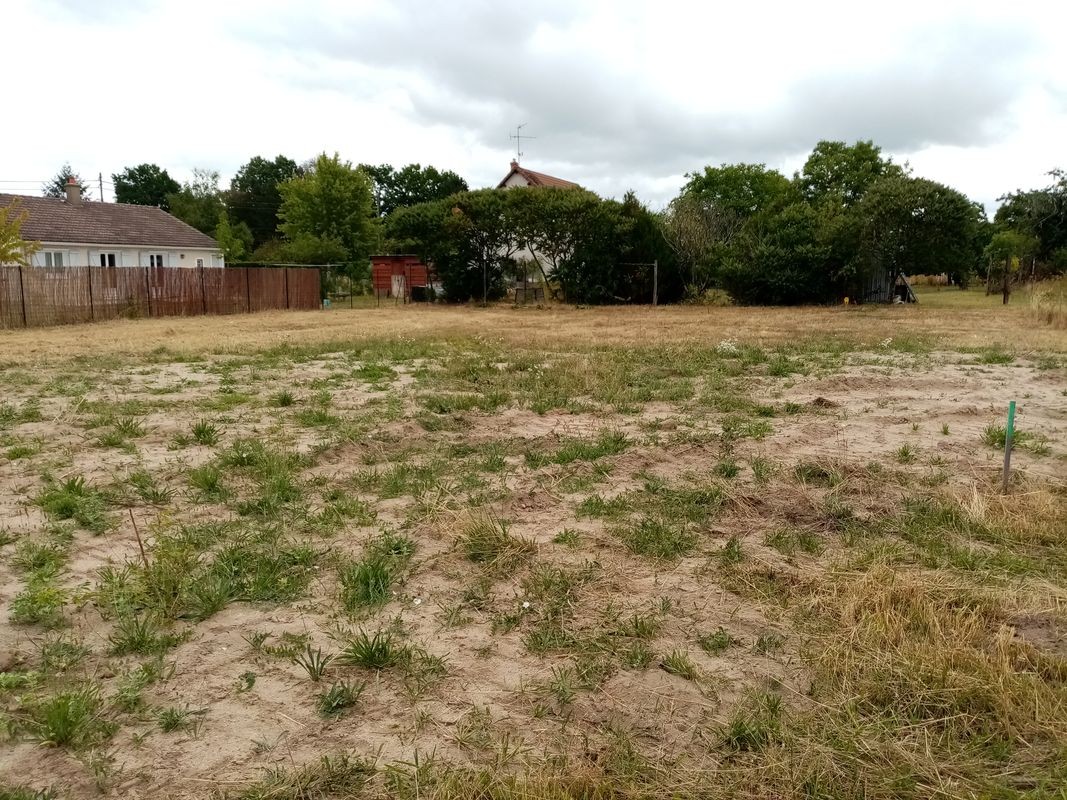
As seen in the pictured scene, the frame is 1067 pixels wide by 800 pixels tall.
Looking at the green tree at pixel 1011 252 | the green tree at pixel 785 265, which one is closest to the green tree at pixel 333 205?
the green tree at pixel 785 265

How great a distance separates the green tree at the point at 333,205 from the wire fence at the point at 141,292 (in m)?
17.2

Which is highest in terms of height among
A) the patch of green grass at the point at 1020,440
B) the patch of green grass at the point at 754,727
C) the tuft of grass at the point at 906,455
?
the patch of green grass at the point at 1020,440

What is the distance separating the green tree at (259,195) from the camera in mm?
66312

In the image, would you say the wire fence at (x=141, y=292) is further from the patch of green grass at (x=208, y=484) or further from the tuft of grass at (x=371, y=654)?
the tuft of grass at (x=371, y=654)

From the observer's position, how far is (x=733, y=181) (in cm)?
5047

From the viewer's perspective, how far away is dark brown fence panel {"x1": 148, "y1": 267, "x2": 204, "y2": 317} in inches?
913

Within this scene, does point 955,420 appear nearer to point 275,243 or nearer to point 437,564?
point 437,564

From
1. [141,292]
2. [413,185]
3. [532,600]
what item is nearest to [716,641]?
[532,600]

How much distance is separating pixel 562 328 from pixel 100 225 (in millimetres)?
26711

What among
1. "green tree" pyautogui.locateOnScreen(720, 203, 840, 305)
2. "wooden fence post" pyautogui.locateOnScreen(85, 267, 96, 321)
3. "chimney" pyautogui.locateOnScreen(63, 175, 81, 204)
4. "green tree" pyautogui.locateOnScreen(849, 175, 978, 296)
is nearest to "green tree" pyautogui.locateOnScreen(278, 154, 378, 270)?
"chimney" pyautogui.locateOnScreen(63, 175, 81, 204)

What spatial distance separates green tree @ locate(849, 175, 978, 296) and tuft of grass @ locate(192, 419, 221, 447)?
24.3 metres

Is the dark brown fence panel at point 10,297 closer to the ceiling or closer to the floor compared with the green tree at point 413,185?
closer to the floor

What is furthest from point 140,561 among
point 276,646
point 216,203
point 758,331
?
point 216,203

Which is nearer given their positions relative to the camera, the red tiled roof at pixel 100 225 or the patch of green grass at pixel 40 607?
the patch of green grass at pixel 40 607
